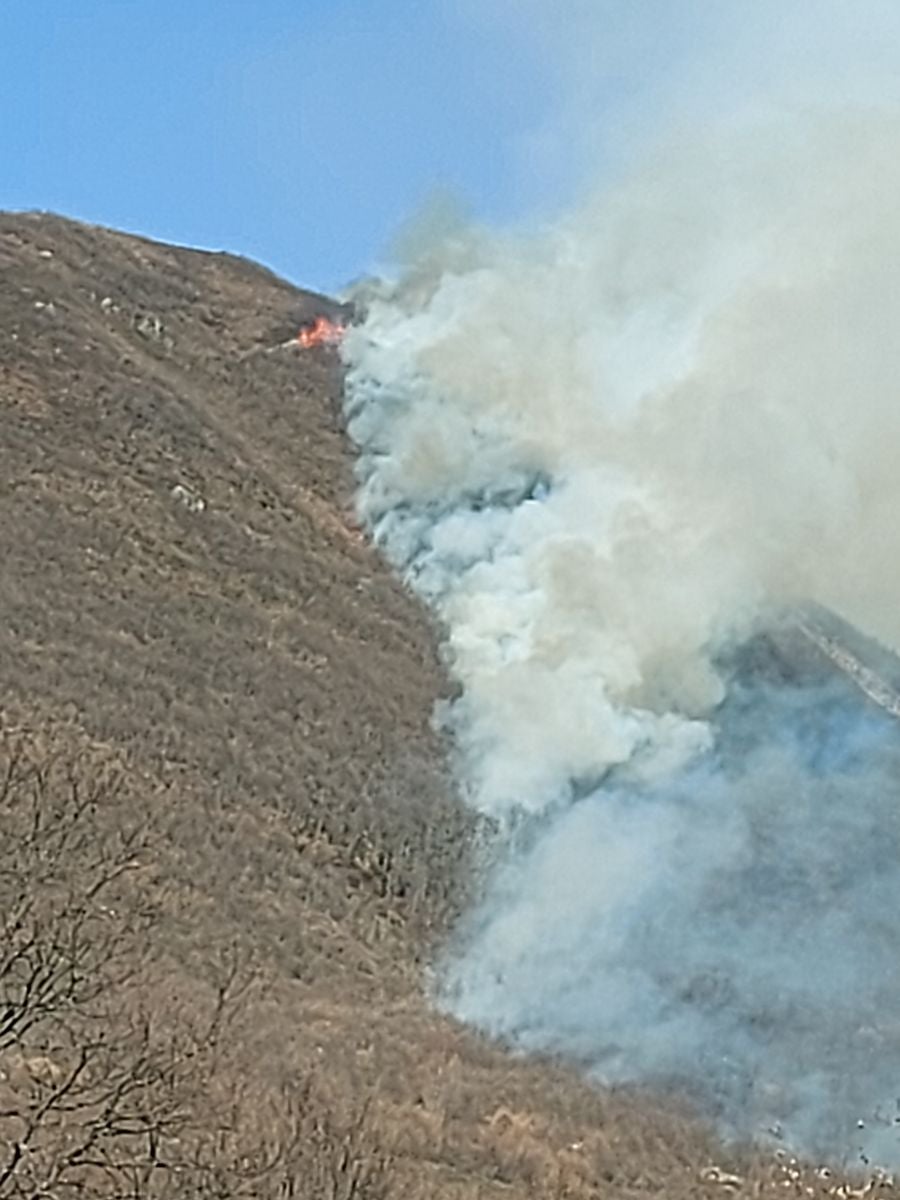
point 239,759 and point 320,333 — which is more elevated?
point 320,333

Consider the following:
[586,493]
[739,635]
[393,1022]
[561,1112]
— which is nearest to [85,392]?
[586,493]

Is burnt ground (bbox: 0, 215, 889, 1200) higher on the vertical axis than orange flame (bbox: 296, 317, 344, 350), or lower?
lower

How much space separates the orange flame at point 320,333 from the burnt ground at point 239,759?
3.12 ft

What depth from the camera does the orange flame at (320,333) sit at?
6228cm

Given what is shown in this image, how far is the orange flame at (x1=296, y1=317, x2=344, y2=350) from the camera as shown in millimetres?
62281

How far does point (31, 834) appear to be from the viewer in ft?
40.3

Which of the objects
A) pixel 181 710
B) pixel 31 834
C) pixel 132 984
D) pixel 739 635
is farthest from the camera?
pixel 739 635

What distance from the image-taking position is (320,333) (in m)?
63.2

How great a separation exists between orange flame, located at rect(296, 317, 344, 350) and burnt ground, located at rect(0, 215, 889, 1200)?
0.95 metres

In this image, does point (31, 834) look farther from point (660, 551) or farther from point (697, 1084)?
point (660, 551)

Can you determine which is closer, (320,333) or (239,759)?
(239,759)

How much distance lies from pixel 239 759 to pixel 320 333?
29943 millimetres

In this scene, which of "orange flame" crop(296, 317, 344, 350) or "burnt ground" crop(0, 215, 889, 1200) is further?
"orange flame" crop(296, 317, 344, 350)

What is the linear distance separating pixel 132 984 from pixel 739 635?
30146 mm
